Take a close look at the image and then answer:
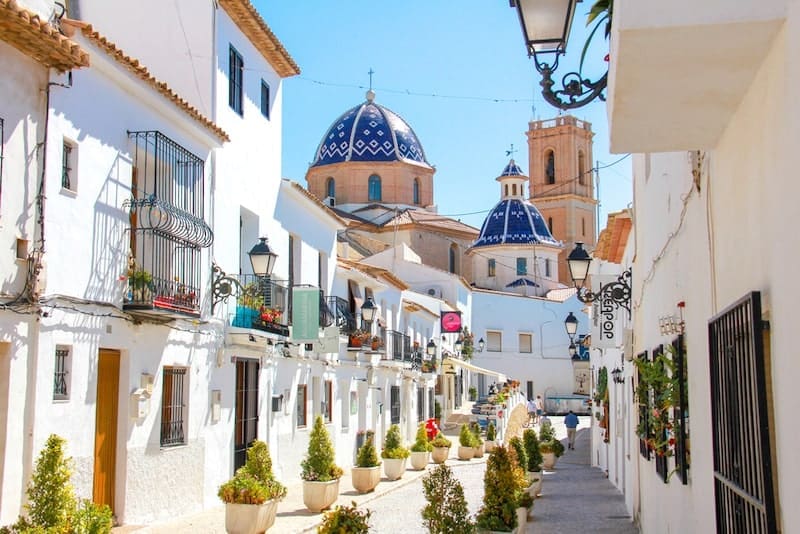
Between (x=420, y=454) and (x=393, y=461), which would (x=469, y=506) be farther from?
(x=420, y=454)

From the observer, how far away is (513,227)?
6125 cm

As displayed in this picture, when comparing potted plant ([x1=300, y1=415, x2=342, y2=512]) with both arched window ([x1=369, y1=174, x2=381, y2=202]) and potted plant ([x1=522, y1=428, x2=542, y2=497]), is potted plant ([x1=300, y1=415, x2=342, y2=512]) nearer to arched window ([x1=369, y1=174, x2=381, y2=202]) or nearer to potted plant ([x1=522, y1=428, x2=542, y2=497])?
potted plant ([x1=522, y1=428, x2=542, y2=497])

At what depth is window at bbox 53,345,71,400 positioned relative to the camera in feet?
33.8

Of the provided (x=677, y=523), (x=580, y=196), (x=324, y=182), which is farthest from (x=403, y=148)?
(x=677, y=523)

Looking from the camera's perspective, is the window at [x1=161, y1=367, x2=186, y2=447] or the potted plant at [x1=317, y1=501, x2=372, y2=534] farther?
the window at [x1=161, y1=367, x2=186, y2=447]

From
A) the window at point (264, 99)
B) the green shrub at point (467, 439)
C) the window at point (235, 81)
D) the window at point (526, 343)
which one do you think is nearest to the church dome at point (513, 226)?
the window at point (526, 343)

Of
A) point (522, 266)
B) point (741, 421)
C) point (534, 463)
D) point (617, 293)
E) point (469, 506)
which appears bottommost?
point (469, 506)

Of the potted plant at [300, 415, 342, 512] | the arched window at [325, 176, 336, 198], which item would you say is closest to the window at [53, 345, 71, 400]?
the potted plant at [300, 415, 342, 512]

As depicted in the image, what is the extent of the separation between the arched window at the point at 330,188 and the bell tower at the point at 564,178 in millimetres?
19818

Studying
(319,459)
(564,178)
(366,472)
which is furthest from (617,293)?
(564,178)

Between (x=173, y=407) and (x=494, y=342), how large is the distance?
4465 cm

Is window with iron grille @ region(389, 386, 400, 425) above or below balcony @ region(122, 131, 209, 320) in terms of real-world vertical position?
below

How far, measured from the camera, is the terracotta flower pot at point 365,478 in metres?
17.5

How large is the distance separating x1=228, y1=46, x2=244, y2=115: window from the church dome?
147 ft
